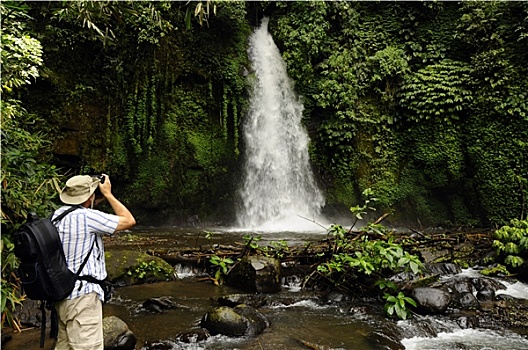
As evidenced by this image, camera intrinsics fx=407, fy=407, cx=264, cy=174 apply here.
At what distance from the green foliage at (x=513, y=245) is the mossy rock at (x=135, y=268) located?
594cm

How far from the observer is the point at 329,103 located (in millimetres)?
13516

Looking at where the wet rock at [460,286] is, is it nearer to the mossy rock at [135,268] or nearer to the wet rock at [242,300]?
the wet rock at [242,300]

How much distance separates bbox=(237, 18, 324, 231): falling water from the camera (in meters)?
13.4

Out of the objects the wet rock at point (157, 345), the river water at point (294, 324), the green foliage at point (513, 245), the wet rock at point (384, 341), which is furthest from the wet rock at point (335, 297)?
→ the green foliage at point (513, 245)

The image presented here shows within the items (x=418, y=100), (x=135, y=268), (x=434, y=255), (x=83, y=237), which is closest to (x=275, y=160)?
(x=418, y=100)

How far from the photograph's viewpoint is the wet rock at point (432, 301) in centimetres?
537

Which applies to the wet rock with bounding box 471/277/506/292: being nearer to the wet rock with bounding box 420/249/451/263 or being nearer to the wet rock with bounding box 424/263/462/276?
the wet rock with bounding box 424/263/462/276

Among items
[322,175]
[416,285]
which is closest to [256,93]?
[322,175]

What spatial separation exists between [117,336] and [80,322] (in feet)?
4.38

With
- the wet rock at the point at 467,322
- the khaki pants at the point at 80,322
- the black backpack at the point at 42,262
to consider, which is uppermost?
the black backpack at the point at 42,262

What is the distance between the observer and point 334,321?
520cm

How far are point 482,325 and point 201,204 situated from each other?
9.97 meters

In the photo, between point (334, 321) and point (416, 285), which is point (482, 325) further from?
point (334, 321)

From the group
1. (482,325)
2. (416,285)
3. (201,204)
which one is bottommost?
(482,325)
